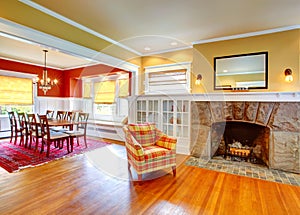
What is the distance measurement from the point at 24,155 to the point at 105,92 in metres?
3.09

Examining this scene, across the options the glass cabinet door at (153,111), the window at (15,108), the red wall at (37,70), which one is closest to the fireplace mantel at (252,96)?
the glass cabinet door at (153,111)

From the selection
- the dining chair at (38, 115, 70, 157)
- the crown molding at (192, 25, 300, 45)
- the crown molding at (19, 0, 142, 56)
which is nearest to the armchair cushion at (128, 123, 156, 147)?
the dining chair at (38, 115, 70, 157)

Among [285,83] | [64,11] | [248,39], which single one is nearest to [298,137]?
[285,83]

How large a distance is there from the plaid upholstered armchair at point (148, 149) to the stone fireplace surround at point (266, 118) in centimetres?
121

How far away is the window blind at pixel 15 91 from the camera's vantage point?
5.44 m

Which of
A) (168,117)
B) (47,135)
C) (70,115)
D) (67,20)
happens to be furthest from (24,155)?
(168,117)

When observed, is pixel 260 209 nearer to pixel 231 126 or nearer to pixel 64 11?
pixel 231 126

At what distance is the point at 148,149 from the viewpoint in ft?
9.53

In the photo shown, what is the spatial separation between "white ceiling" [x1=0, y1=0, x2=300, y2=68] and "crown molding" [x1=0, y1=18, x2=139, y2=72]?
0.39 meters

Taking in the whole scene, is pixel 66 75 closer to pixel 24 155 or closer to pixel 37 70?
pixel 37 70

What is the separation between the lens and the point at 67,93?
275 inches

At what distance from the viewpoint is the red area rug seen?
10.6 feet

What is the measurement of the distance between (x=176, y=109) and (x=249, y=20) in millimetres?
2274

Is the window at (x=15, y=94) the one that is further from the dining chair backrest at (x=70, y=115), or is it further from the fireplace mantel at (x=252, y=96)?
the fireplace mantel at (x=252, y=96)
